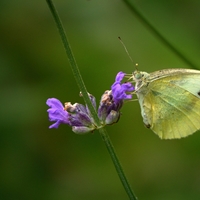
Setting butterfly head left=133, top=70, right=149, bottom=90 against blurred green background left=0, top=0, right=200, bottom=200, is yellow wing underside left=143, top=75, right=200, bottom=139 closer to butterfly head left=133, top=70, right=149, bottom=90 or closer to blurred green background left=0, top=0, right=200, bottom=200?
butterfly head left=133, top=70, right=149, bottom=90

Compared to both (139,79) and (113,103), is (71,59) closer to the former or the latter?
(113,103)

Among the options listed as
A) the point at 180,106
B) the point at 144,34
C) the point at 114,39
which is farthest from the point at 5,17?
the point at 180,106

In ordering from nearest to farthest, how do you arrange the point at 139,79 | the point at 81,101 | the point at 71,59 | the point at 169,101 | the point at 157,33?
the point at 71,59, the point at 139,79, the point at 169,101, the point at 157,33, the point at 81,101

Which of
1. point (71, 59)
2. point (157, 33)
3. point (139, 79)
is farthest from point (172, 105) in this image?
point (71, 59)

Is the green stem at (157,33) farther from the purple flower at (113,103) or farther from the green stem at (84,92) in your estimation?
the green stem at (84,92)

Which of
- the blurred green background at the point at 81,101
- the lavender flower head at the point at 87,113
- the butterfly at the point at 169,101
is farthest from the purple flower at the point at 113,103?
the blurred green background at the point at 81,101

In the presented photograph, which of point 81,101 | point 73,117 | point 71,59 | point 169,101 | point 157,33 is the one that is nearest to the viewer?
point 71,59

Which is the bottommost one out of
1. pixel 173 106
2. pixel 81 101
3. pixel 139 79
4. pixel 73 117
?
pixel 173 106
